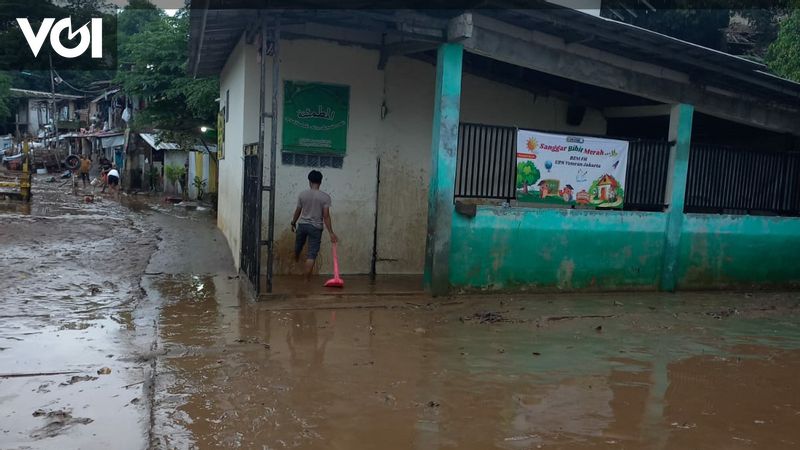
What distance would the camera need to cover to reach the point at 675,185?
33.3 feet

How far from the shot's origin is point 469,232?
29.5 ft

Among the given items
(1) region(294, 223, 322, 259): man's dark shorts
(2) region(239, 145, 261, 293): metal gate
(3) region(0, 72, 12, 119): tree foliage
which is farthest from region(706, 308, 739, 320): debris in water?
(3) region(0, 72, 12, 119): tree foliage

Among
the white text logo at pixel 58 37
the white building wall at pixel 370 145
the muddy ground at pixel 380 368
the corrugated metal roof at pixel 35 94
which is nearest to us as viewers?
the muddy ground at pixel 380 368

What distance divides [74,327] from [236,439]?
3568 millimetres

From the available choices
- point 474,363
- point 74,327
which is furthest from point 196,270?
point 474,363

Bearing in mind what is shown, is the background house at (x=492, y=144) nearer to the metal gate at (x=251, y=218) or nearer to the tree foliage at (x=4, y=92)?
the metal gate at (x=251, y=218)

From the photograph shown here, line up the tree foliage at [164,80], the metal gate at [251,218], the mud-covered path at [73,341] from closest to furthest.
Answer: the mud-covered path at [73,341]
the metal gate at [251,218]
the tree foliage at [164,80]

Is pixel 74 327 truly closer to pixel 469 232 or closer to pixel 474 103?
pixel 469 232

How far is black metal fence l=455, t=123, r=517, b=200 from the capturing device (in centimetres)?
916

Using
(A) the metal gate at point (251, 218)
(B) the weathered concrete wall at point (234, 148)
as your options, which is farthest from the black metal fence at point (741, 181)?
(B) the weathered concrete wall at point (234, 148)

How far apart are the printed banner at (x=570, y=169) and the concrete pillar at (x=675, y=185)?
84 centimetres

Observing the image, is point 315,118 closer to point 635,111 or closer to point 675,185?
point 635,111

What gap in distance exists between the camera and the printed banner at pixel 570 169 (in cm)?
933

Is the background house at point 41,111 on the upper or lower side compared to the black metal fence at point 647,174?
upper
